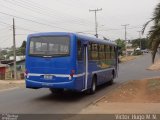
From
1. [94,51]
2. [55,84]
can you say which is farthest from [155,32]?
[55,84]

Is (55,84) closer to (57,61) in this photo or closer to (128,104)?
(57,61)

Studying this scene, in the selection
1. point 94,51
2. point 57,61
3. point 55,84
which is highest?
point 94,51

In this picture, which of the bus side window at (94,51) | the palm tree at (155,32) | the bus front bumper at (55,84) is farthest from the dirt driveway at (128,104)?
the palm tree at (155,32)

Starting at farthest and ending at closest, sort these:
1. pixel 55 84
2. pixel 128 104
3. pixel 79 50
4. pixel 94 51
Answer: pixel 94 51, pixel 79 50, pixel 55 84, pixel 128 104

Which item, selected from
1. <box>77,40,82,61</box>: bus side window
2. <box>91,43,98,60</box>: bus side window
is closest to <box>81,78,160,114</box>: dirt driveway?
<box>77,40,82,61</box>: bus side window

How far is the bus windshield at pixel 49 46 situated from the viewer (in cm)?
1579

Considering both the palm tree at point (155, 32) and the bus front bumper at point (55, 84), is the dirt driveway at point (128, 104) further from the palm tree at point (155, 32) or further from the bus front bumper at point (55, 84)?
the palm tree at point (155, 32)

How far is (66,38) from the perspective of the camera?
15.9 m

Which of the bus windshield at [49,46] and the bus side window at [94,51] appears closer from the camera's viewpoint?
the bus windshield at [49,46]

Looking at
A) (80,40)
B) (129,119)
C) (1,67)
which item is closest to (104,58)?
(80,40)

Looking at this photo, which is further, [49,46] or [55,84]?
[49,46]

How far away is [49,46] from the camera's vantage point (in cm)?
1606

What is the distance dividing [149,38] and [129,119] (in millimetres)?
10756

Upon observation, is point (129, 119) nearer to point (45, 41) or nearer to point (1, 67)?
point (45, 41)
